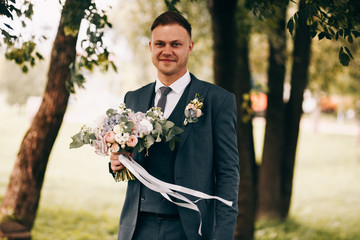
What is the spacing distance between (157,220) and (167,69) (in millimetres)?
896

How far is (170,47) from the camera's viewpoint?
252 centimetres

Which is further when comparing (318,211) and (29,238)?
(318,211)

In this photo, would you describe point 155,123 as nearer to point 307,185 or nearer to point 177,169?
point 177,169


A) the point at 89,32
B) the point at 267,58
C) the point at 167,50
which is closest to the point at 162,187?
the point at 167,50

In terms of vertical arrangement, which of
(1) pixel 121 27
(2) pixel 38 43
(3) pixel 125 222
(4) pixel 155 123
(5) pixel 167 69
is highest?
(1) pixel 121 27

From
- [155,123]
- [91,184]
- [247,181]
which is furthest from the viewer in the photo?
[91,184]

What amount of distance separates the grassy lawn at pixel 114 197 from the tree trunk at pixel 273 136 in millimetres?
422

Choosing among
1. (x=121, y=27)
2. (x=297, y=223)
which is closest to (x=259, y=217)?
(x=297, y=223)

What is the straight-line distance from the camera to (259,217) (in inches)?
328

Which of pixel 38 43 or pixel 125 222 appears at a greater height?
pixel 38 43

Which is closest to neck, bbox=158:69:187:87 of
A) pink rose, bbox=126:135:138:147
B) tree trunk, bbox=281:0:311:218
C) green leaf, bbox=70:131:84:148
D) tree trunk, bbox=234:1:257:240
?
pink rose, bbox=126:135:138:147

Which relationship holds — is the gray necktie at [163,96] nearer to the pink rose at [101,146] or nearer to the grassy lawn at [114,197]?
the pink rose at [101,146]

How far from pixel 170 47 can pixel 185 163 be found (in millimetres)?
696

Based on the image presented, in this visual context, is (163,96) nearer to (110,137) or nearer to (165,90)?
(165,90)
